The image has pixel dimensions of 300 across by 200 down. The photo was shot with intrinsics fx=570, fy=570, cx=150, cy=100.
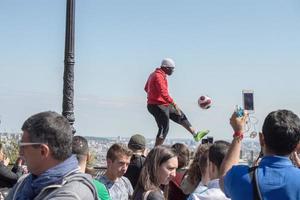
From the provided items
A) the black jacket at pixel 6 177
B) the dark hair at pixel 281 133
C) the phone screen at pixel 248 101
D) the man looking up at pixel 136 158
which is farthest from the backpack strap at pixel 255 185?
the black jacket at pixel 6 177

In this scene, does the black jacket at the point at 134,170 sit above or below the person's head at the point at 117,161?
below

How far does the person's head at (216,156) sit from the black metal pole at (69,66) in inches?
153

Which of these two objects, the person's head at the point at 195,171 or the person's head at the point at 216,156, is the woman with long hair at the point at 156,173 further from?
the person's head at the point at 216,156

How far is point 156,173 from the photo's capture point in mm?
5156

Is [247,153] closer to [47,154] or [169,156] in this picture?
[169,156]

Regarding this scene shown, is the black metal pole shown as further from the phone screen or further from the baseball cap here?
the phone screen

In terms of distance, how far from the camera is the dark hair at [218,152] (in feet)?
15.5

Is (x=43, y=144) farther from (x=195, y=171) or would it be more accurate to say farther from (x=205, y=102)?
(x=205, y=102)

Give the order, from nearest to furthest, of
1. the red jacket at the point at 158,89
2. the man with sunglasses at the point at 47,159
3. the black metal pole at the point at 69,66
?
the man with sunglasses at the point at 47,159, the black metal pole at the point at 69,66, the red jacket at the point at 158,89

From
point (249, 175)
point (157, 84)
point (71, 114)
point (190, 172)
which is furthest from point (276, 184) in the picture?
point (157, 84)

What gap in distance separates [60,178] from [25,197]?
0.26 metres

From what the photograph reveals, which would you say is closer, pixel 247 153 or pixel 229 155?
pixel 229 155

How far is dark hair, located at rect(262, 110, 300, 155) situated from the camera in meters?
3.63

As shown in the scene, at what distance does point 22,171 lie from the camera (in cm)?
786
